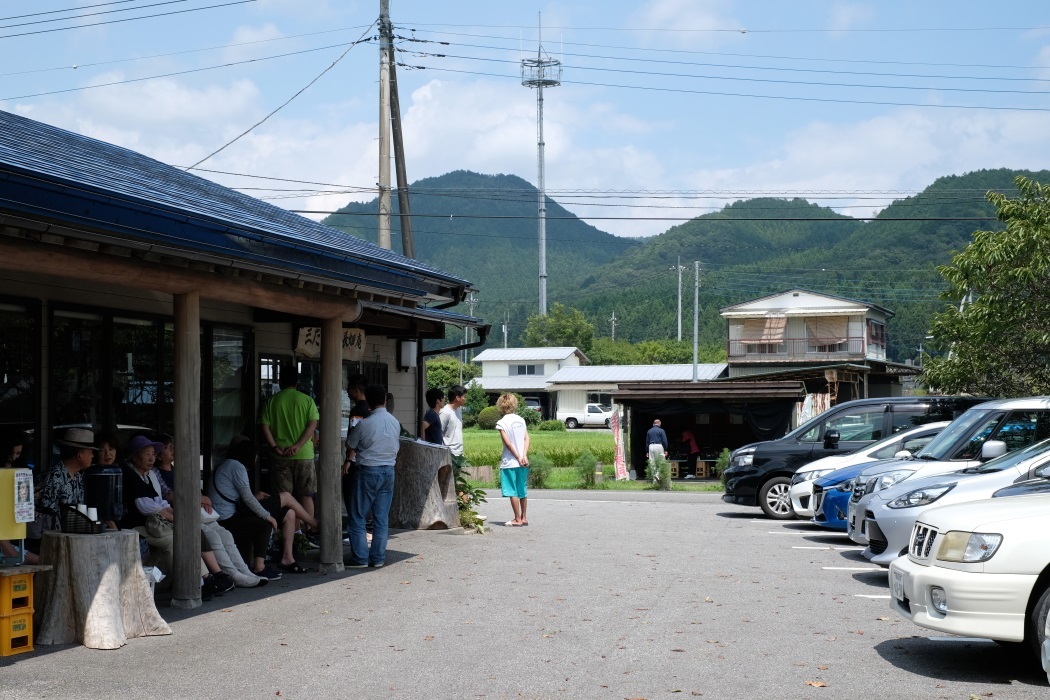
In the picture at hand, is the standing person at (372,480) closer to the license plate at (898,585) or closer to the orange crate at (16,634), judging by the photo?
the orange crate at (16,634)

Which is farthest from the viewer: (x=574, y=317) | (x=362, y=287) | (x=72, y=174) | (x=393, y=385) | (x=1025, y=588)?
(x=574, y=317)

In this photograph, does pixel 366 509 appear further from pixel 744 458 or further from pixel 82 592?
pixel 744 458

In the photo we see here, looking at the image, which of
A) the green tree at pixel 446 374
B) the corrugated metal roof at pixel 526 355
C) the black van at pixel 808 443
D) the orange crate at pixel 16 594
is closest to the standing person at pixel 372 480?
the orange crate at pixel 16 594

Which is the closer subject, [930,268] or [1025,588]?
[1025,588]

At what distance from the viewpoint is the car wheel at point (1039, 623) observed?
674cm

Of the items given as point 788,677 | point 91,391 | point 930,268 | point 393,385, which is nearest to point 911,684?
point 788,677

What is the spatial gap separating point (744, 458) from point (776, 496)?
83cm

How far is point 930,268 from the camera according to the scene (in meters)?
129

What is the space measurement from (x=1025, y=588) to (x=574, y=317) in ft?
334

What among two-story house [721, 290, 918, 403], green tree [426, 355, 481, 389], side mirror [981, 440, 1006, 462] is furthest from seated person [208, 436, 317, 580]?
green tree [426, 355, 481, 389]

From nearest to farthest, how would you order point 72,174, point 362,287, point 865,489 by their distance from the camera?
1. point 72,174
2. point 362,287
3. point 865,489

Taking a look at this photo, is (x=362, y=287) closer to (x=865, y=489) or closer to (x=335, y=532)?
(x=335, y=532)

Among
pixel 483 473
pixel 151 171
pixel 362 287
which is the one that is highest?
pixel 151 171

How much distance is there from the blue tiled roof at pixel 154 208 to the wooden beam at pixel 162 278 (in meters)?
0.40
